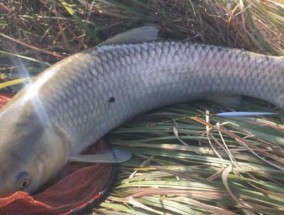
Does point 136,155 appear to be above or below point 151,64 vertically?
below

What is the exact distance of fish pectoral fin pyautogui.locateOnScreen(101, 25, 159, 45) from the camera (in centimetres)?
312

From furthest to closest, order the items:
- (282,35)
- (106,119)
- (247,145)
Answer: (282,35) < (106,119) < (247,145)

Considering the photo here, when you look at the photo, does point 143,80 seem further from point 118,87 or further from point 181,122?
point 181,122

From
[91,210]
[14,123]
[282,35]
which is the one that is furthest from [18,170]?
[282,35]

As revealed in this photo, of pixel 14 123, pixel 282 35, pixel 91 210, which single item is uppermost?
pixel 282 35

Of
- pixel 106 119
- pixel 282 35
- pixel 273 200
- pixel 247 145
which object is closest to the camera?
pixel 273 200

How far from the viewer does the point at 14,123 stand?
262 centimetres

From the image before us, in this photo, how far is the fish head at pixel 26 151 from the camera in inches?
99.0

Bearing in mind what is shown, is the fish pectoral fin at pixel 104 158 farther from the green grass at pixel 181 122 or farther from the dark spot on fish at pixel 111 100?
the dark spot on fish at pixel 111 100

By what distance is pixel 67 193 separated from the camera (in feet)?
8.70

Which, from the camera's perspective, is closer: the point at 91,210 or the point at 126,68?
the point at 91,210

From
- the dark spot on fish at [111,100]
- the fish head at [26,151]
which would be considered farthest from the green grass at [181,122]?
the fish head at [26,151]

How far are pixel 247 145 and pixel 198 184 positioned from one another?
0.37m

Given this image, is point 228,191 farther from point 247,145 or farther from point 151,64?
point 151,64
